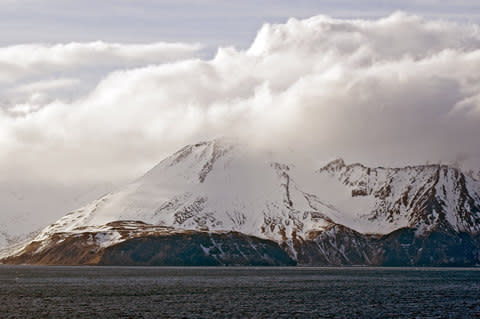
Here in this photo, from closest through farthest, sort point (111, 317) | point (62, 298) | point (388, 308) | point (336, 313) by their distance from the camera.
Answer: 1. point (111, 317)
2. point (336, 313)
3. point (388, 308)
4. point (62, 298)

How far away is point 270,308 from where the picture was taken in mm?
→ 167750

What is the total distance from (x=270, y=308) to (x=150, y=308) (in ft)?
86.0

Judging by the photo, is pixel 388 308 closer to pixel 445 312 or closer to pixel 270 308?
pixel 445 312

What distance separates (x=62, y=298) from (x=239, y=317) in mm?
64736

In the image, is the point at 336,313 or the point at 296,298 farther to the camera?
Answer: the point at 296,298

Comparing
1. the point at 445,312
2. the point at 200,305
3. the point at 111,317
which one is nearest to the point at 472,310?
the point at 445,312

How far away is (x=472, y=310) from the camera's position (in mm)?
165375

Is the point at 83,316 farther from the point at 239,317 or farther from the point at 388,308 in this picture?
the point at 388,308

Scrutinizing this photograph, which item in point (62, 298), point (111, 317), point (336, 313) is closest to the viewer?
point (111, 317)

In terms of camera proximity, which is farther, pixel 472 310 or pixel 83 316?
pixel 472 310

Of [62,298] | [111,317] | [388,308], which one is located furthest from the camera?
[62,298]

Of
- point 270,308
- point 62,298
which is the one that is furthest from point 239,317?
point 62,298

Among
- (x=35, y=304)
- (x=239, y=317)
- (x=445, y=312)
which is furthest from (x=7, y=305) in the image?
(x=445, y=312)

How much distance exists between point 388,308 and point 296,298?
116 feet
